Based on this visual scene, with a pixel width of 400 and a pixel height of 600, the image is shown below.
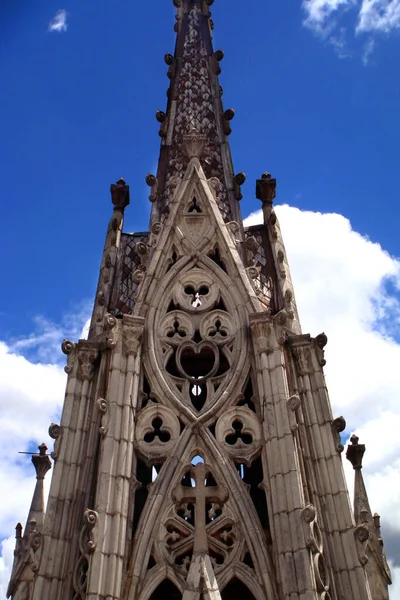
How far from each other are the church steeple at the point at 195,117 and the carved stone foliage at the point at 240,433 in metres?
5.63

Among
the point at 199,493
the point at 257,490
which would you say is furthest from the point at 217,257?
the point at 199,493

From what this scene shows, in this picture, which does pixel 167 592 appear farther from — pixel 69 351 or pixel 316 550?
pixel 69 351

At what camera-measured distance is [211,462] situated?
33.7 ft

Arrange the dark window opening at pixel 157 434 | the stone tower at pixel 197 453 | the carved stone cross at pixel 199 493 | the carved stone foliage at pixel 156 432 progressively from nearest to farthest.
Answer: the stone tower at pixel 197 453 < the carved stone cross at pixel 199 493 < the carved stone foliage at pixel 156 432 < the dark window opening at pixel 157 434

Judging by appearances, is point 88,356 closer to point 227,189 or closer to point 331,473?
point 331,473

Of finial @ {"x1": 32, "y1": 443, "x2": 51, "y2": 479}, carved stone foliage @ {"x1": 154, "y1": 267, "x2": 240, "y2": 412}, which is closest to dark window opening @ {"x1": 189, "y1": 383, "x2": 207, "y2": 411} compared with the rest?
carved stone foliage @ {"x1": 154, "y1": 267, "x2": 240, "y2": 412}

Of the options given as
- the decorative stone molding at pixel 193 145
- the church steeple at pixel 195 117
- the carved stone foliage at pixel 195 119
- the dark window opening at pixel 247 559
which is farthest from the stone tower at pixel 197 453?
the church steeple at pixel 195 117

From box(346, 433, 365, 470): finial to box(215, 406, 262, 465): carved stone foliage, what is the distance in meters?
4.67

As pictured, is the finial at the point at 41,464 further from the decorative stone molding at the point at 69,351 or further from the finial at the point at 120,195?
the finial at the point at 120,195

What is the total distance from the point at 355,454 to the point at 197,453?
5.46 m

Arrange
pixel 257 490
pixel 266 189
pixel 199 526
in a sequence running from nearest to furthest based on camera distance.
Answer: pixel 199 526 < pixel 257 490 < pixel 266 189

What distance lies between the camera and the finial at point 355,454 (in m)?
14.7

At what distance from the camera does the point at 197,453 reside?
10.5m

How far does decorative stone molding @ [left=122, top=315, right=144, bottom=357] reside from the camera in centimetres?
1121
